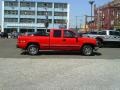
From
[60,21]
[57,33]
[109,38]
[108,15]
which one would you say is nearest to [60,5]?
[60,21]

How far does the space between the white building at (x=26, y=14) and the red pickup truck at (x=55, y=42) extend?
10728 cm

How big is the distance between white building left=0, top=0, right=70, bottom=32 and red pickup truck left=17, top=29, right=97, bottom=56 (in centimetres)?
10728

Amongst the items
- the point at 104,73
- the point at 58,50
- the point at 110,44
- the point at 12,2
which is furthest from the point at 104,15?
the point at 104,73

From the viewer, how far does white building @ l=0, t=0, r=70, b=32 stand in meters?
130

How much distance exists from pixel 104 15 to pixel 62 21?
32307mm

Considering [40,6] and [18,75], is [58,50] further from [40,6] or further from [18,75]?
[40,6]

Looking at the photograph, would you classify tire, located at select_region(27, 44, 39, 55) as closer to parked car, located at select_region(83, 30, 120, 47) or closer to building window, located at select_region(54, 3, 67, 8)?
parked car, located at select_region(83, 30, 120, 47)

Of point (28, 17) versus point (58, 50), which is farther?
point (28, 17)

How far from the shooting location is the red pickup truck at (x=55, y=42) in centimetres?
2227

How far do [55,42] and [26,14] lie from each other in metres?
111

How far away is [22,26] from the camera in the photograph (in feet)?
428

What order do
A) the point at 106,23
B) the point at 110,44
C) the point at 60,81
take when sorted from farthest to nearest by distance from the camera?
the point at 106,23
the point at 110,44
the point at 60,81

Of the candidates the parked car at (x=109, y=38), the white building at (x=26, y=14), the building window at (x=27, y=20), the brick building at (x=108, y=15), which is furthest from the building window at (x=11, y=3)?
the parked car at (x=109, y=38)

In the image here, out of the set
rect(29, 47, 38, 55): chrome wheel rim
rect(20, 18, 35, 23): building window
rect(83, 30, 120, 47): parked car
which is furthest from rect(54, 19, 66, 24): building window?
rect(29, 47, 38, 55): chrome wheel rim
